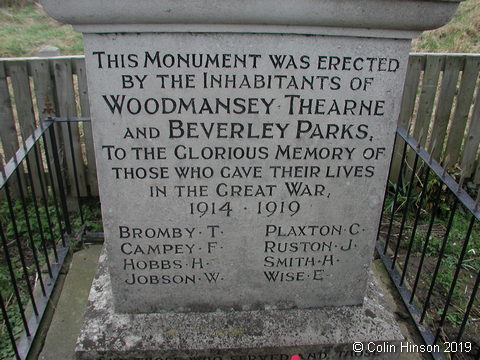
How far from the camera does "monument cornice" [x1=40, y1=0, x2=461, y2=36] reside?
1.72 m

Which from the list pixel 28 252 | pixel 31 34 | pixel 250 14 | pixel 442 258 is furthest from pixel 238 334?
pixel 31 34

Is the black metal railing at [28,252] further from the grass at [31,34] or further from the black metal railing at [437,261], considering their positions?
the grass at [31,34]

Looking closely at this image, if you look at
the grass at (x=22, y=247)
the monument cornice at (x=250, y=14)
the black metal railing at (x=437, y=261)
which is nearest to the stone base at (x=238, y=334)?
the black metal railing at (x=437, y=261)

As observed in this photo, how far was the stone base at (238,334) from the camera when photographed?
7.66ft

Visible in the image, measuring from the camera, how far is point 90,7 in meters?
1.72

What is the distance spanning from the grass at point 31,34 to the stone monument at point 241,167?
6.68 m

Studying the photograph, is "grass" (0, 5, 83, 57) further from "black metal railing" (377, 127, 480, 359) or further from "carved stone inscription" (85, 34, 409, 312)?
"carved stone inscription" (85, 34, 409, 312)

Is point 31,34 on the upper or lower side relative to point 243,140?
upper

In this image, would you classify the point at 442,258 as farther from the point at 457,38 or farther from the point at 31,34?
the point at 31,34

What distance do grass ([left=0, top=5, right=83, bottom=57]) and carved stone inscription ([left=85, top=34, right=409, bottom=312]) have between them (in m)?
6.67

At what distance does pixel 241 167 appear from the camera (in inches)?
84.6

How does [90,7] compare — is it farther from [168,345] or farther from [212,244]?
[168,345]

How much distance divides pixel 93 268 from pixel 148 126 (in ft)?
4.93

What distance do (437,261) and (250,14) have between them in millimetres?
2385
